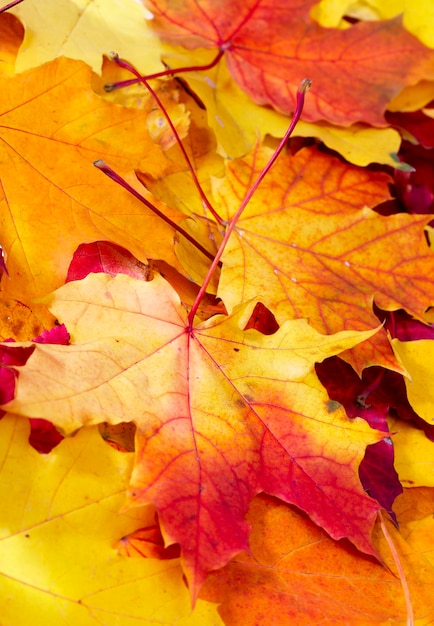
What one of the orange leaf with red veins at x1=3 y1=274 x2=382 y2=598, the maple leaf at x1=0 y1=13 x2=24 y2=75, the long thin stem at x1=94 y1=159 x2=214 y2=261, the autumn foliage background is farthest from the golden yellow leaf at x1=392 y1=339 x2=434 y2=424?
the maple leaf at x1=0 y1=13 x2=24 y2=75

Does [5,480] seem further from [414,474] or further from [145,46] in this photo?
[145,46]

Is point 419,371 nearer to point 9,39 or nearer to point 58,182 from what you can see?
point 58,182

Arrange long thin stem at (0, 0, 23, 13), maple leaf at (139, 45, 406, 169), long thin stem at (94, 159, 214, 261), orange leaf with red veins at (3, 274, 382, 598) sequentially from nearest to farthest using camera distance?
1. orange leaf with red veins at (3, 274, 382, 598)
2. long thin stem at (94, 159, 214, 261)
3. long thin stem at (0, 0, 23, 13)
4. maple leaf at (139, 45, 406, 169)

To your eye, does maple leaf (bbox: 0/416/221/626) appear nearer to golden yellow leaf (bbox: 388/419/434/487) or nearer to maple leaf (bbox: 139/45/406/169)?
golden yellow leaf (bbox: 388/419/434/487)

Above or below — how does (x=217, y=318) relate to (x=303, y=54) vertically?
below

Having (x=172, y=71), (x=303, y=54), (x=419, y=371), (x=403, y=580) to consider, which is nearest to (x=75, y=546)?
(x=403, y=580)

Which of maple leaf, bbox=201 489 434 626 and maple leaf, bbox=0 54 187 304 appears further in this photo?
maple leaf, bbox=0 54 187 304
